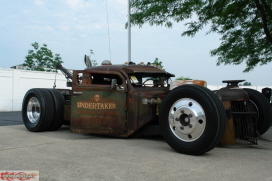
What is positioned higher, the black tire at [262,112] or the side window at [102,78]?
the side window at [102,78]

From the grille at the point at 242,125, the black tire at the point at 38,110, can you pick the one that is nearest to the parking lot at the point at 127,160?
the grille at the point at 242,125

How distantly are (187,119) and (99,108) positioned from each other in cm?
189

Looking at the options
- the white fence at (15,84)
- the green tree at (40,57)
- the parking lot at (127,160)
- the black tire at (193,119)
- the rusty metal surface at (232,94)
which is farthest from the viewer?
the green tree at (40,57)

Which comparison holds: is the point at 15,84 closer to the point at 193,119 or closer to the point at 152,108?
the point at 152,108

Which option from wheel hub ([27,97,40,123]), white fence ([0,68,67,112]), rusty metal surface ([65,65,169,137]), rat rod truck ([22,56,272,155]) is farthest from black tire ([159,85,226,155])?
white fence ([0,68,67,112])

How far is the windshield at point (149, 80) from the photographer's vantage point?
19.4 ft

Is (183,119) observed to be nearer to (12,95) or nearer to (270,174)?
(270,174)

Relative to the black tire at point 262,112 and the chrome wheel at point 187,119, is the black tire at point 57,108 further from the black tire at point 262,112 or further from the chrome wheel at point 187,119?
the black tire at point 262,112

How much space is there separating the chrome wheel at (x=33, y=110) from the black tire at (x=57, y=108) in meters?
0.41

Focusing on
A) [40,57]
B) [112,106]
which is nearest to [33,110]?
[112,106]

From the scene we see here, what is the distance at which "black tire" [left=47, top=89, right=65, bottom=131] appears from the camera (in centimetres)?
677

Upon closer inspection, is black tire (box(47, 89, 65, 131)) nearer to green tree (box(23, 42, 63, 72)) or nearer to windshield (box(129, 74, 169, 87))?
windshield (box(129, 74, 169, 87))

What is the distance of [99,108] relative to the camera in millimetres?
5703

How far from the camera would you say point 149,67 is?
6320mm
